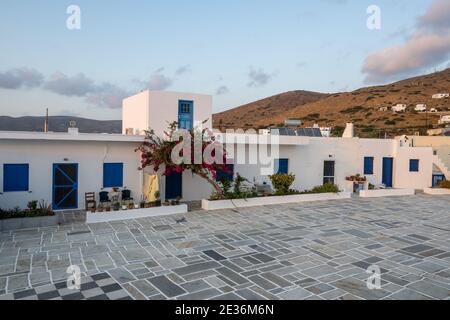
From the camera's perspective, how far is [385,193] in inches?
687

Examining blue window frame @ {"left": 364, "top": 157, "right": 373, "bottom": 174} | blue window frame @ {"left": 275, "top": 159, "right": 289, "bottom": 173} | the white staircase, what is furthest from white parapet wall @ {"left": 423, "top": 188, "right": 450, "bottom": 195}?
blue window frame @ {"left": 275, "top": 159, "right": 289, "bottom": 173}

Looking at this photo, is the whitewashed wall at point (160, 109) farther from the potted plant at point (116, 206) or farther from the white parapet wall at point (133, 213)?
the potted plant at point (116, 206)

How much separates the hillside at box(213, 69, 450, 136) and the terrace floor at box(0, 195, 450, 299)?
3155cm

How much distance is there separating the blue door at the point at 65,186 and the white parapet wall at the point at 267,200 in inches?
188

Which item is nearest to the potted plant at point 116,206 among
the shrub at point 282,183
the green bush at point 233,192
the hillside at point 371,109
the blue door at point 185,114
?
the green bush at point 233,192

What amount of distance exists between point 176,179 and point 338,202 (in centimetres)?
725

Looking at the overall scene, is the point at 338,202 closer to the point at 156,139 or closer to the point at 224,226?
the point at 224,226

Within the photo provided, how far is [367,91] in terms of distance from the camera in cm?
6412

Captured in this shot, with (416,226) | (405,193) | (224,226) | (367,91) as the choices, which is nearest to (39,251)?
(224,226)

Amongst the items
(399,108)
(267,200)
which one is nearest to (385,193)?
(267,200)

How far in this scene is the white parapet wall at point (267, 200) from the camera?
13.0m

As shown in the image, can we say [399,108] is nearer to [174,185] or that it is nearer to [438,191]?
[438,191]

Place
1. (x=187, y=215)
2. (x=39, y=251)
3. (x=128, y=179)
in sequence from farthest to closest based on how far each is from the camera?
(x=128, y=179) → (x=187, y=215) → (x=39, y=251)
